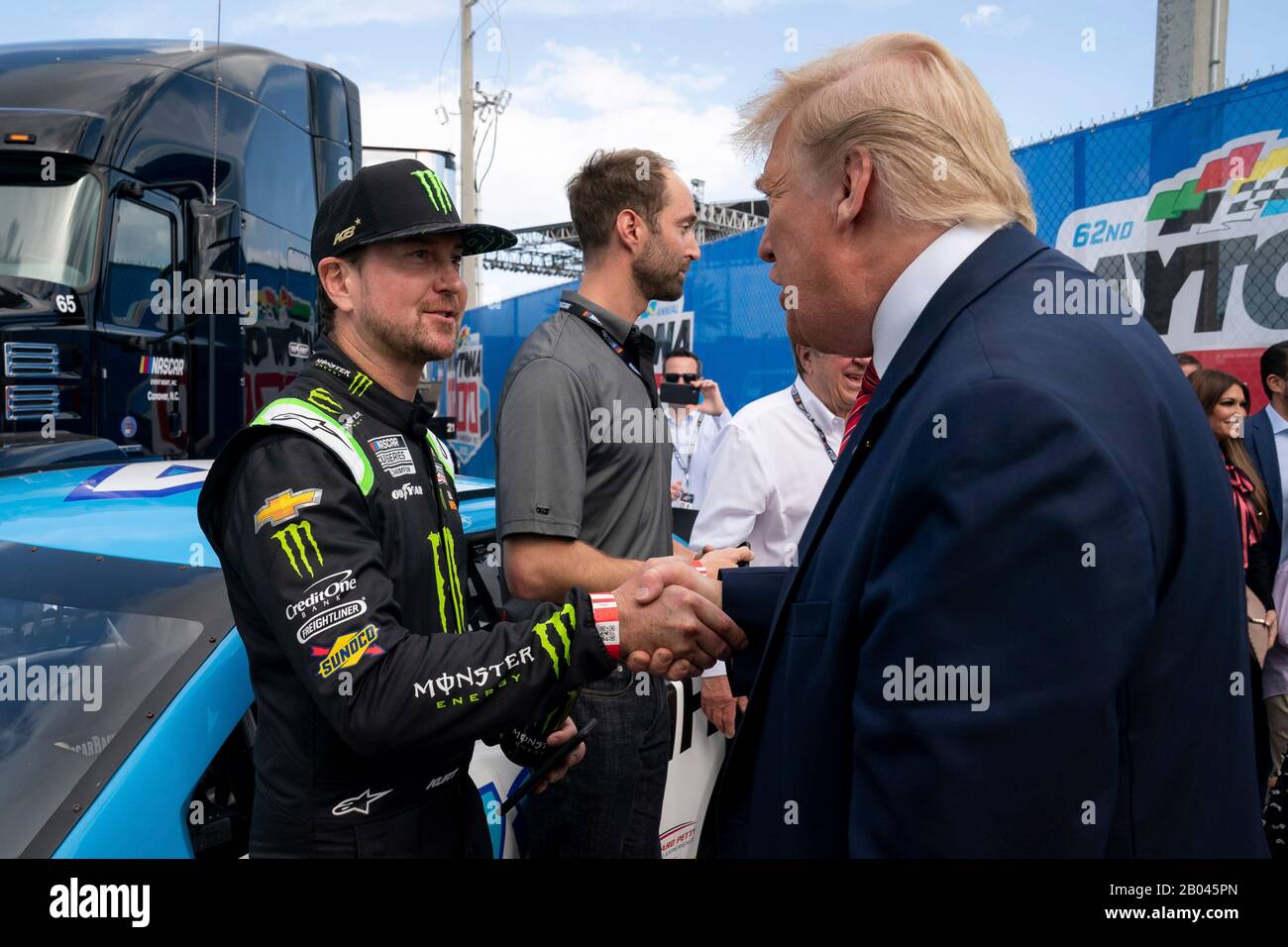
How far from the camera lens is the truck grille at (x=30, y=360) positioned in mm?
5352

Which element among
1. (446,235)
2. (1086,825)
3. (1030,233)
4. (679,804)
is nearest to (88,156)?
(446,235)

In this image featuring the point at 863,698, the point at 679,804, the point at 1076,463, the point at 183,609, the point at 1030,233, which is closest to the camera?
the point at 1076,463

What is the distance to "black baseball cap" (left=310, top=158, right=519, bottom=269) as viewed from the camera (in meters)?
Result: 1.93

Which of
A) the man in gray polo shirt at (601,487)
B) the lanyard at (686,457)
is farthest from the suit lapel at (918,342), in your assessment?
the lanyard at (686,457)

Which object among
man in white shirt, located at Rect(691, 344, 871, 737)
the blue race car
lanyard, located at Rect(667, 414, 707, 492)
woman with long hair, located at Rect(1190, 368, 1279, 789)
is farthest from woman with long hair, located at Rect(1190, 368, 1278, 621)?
lanyard, located at Rect(667, 414, 707, 492)

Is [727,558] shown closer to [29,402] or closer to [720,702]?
[720,702]

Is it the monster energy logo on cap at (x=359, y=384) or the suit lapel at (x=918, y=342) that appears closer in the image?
the suit lapel at (x=918, y=342)

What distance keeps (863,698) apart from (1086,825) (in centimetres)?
27

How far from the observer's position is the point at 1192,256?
4207mm

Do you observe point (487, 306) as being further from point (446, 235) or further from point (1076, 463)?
point (1076, 463)

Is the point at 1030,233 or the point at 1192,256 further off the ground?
the point at 1192,256

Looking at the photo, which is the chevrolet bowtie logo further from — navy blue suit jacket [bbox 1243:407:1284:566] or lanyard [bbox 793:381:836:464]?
navy blue suit jacket [bbox 1243:407:1284:566]

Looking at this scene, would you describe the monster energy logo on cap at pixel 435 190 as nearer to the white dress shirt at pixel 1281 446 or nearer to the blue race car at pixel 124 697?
the blue race car at pixel 124 697
